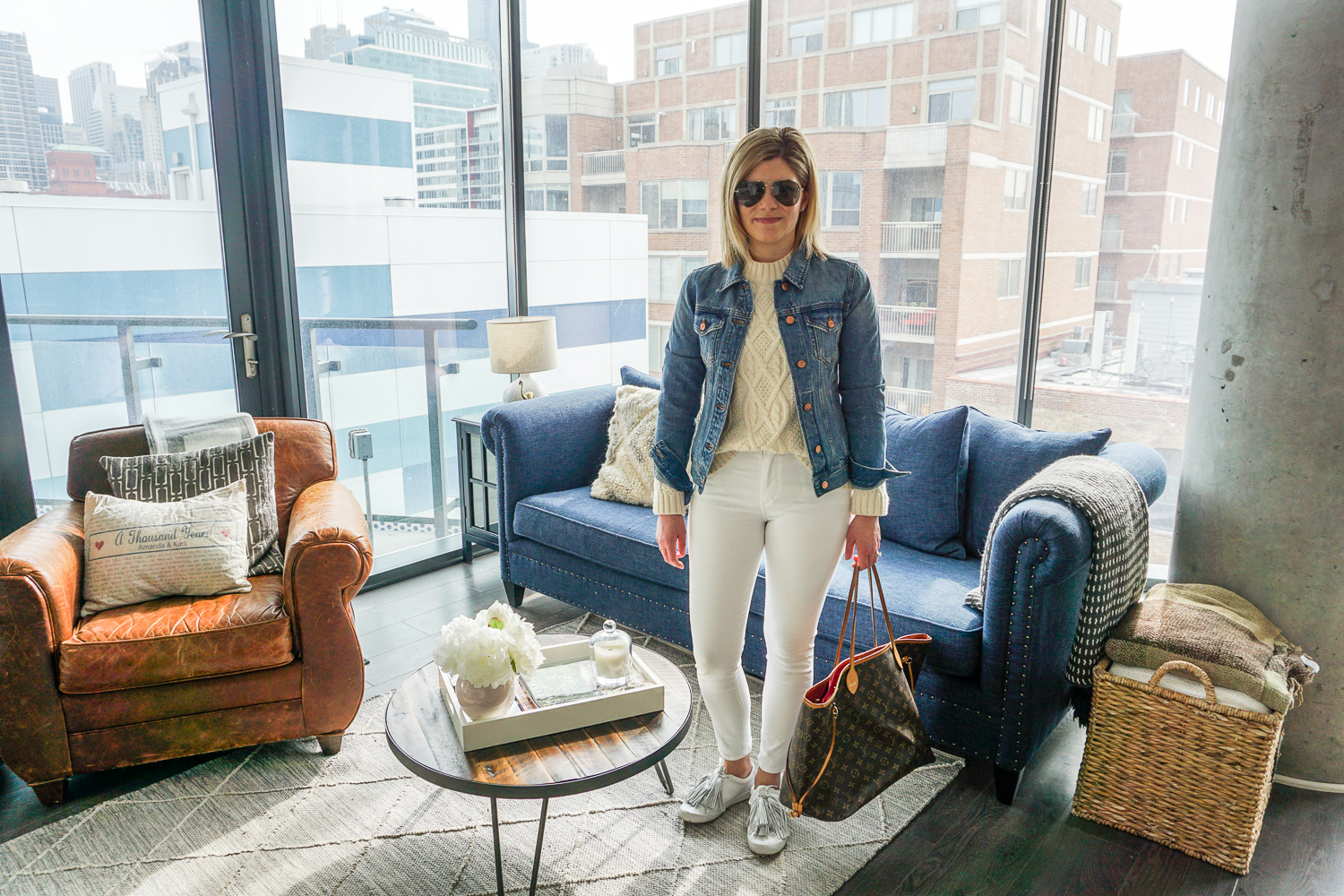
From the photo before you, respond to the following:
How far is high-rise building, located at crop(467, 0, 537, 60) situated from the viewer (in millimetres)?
3605

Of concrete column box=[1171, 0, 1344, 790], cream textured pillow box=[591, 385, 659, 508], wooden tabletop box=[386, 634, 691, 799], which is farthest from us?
cream textured pillow box=[591, 385, 659, 508]

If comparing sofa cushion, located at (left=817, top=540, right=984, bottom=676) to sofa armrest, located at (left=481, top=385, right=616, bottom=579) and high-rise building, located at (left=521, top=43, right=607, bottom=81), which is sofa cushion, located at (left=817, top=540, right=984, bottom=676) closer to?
sofa armrest, located at (left=481, top=385, right=616, bottom=579)

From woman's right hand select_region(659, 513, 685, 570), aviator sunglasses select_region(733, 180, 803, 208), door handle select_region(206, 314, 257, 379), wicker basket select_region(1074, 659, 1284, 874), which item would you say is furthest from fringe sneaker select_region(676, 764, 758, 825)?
door handle select_region(206, 314, 257, 379)

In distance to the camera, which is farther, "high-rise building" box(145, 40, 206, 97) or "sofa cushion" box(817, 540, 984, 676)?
"high-rise building" box(145, 40, 206, 97)

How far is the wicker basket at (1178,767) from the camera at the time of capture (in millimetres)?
1841

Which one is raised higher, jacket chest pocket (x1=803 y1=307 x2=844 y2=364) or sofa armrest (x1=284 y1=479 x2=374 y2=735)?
jacket chest pocket (x1=803 y1=307 x2=844 y2=364)

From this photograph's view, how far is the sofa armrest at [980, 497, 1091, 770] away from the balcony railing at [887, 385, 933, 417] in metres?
1.39

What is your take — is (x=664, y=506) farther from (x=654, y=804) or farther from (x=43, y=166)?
(x=43, y=166)

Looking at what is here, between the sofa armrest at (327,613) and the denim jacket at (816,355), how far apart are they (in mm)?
983

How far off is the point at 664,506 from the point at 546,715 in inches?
19.3

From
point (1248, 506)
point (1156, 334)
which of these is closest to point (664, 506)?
point (1248, 506)

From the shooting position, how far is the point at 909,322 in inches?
131

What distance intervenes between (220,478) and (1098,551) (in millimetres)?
2365

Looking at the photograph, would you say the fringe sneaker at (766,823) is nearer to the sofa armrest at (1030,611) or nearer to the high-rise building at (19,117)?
the sofa armrest at (1030,611)
